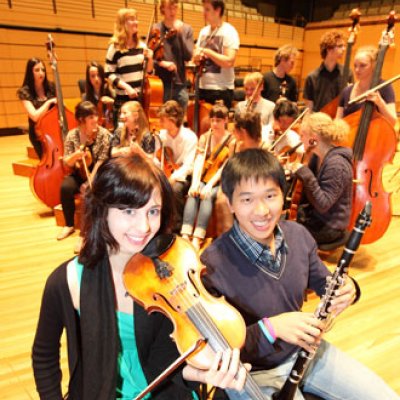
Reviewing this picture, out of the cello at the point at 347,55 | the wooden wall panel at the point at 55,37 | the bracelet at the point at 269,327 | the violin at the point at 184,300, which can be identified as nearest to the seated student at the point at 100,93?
the cello at the point at 347,55

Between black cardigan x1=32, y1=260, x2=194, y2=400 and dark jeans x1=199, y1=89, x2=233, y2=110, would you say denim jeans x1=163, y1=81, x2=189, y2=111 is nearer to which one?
dark jeans x1=199, y1=89, x2=233, y2=110

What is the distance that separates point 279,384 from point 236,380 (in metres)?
0.36

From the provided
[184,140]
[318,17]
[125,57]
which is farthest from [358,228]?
[318,17]

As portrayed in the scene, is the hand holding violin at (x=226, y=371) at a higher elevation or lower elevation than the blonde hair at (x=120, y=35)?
lower

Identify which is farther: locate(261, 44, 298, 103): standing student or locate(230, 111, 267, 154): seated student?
locate(261, 44, 298, 103): standing student

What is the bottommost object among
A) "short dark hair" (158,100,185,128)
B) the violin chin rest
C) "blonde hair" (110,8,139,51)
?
the violin chin rest

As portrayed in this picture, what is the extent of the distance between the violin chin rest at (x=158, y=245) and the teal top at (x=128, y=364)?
0.17 metres

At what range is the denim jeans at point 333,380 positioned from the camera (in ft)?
3.32

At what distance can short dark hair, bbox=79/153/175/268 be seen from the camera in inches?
34.3

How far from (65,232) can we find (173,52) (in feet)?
6.51

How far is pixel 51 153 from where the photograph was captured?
300 centimetres

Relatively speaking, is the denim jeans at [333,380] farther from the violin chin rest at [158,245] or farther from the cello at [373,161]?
the cello at [373,161]

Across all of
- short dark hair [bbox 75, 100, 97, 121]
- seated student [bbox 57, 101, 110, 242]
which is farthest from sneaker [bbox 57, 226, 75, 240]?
short dark hair [bbox 75, 100, 97, 121]

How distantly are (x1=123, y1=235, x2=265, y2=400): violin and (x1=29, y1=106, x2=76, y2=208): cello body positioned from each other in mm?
2364
